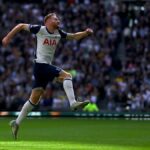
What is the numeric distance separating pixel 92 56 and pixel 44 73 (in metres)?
17.0

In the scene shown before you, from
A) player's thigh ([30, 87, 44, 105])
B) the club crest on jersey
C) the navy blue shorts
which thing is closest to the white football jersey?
the club crest on jersey

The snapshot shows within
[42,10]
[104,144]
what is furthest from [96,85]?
[104,144]

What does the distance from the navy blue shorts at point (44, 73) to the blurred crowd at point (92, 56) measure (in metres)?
13.1

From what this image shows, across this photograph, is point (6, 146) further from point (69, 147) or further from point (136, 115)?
point (136, 115)

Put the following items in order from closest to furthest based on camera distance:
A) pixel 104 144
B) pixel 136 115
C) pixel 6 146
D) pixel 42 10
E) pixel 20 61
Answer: pixel 6 146 → pixel 104 144 → pixel 136 115 → pixel 20 61 → pixel 42 10

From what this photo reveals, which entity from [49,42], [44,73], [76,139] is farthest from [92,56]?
[44,73]

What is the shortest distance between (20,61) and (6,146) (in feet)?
59.9

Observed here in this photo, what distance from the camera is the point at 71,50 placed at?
31.4 m

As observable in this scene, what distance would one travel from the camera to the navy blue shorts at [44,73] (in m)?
14.1

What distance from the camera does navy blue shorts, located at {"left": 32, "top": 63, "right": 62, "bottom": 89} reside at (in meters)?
14.1

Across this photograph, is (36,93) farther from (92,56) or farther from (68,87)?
(92,56)

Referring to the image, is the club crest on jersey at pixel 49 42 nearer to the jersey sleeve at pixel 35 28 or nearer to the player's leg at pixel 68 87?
the jersey sleeve at pixel 35 28

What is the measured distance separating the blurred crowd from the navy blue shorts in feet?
43.0

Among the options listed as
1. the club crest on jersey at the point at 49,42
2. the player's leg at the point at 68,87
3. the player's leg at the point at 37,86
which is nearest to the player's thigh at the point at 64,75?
the player's leg at the point at 68,87
